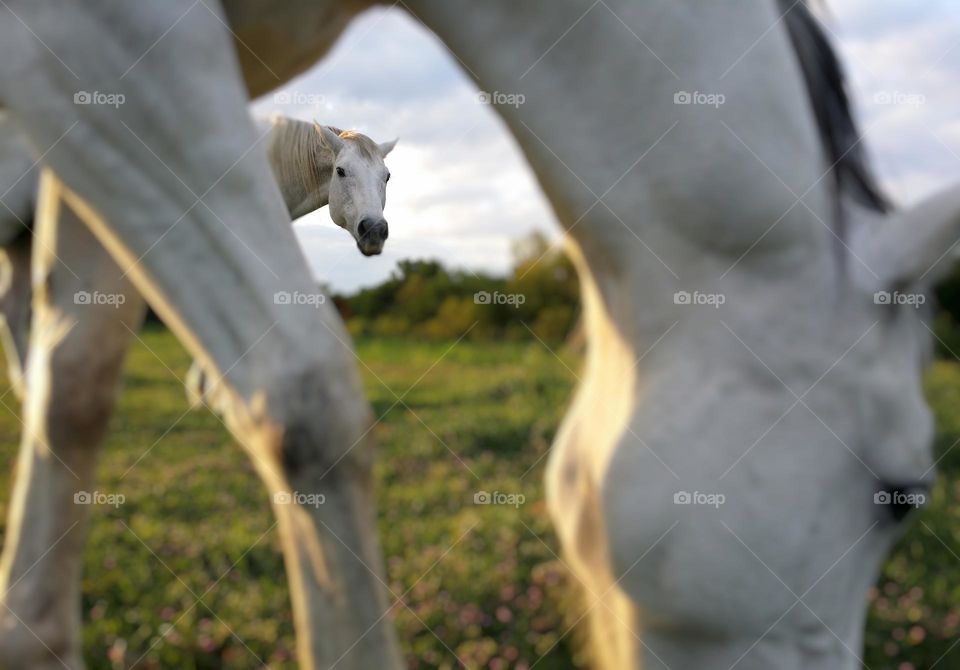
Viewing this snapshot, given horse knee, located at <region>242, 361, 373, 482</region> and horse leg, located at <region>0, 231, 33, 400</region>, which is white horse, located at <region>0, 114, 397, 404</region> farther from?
horse leg, located at <region>0, 231, 33, 400</region>

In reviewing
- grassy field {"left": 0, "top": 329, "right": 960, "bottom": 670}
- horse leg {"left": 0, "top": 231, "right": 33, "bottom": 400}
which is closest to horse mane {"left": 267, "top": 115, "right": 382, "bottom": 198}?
grassy field {"left": 0, "top": 329, "right": 960, "bottom": 670}

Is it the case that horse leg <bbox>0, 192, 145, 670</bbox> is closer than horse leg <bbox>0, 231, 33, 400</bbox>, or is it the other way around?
horse leg <bbox>0, 192, 145, 670</bbox>

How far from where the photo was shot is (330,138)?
429 millimetres

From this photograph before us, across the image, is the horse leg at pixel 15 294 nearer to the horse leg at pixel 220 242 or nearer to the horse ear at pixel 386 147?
the horse leg at pixel 220 242

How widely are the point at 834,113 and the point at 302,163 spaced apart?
72 centimetres

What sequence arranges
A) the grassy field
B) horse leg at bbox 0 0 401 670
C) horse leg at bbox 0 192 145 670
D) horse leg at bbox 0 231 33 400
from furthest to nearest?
the grassy field → horse leg at bbox 0 231 33 400 → horse leg at bbox 0 192 145 670 → horse leg at bbox 0 0 401 670

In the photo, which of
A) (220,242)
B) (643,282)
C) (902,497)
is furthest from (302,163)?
(902,497)

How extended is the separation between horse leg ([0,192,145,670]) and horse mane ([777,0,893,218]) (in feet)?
3.18

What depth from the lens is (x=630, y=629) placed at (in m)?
1.01

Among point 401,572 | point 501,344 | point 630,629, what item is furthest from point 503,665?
point 501,344

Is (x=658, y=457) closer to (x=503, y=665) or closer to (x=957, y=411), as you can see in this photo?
(x=503, y=665)

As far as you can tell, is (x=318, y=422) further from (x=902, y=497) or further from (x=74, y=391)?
(x=74, y=391)

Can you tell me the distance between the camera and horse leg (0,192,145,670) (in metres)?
1.51

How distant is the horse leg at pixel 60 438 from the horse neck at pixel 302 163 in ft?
3.60
